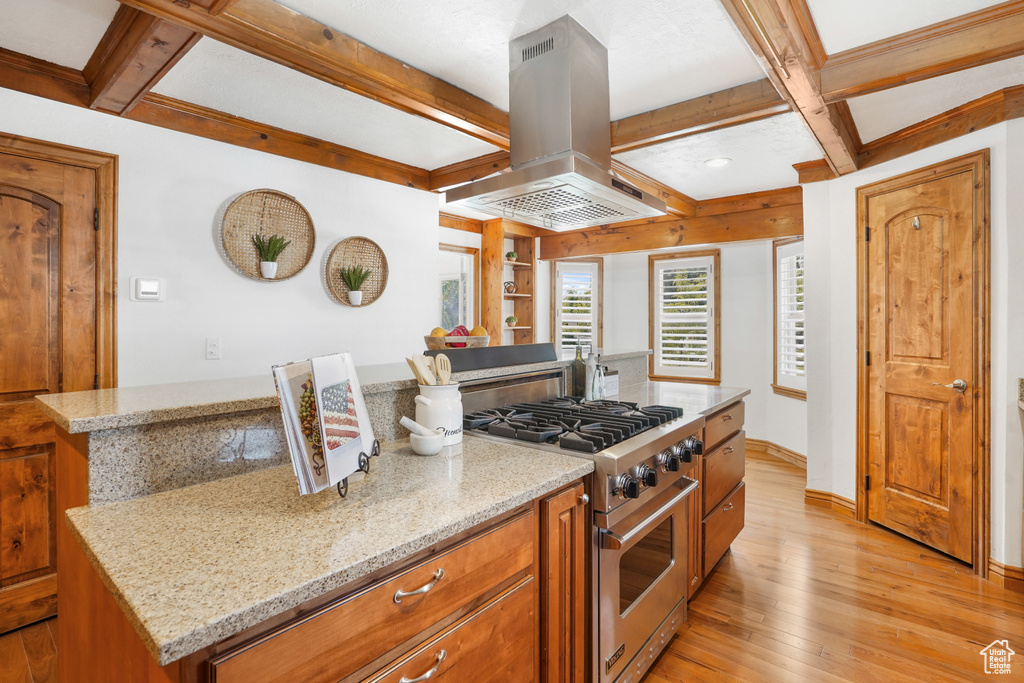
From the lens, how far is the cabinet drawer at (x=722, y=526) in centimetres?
234

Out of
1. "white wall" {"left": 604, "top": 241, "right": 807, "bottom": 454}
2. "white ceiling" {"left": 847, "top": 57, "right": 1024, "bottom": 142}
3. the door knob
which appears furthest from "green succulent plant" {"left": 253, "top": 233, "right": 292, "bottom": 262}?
"white wall" {"left": 604, "top": 241, "right": 807, "bottom": 454}

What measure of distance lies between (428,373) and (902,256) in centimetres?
292

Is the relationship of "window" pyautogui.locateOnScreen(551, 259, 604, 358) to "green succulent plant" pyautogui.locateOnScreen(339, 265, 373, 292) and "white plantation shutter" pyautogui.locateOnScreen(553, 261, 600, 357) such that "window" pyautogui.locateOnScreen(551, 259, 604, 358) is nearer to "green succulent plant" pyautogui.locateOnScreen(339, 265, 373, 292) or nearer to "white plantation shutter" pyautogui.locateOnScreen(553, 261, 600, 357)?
"white plantation shutter" pyautogui.locateOnScreen(553, 261, 600, 357)

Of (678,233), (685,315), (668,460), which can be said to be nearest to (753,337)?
(685,315)

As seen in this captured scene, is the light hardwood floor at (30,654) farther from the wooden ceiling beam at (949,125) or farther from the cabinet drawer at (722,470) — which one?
the wooden ceiling beam at (949,125)

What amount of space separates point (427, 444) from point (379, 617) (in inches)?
23.9

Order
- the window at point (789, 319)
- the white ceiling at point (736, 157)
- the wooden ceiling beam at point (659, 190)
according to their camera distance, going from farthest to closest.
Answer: the window at point (789, 319) → the wooden ceiling beam at point (659, 190) → the white ceiling at point (736, 157)

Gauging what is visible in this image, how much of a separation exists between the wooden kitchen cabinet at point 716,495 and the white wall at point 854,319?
1.07m

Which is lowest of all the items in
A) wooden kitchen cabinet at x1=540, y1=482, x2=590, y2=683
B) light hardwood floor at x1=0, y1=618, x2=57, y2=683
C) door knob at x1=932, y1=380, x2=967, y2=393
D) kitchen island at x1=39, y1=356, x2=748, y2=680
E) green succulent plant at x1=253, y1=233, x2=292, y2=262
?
light hardwood floor at x1=0, y1=618, x2=57, y2=683

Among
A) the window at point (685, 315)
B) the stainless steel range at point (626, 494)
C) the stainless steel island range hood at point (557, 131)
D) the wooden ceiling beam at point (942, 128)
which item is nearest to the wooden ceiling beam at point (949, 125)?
the wooden ceiling beam at point (942, 128)

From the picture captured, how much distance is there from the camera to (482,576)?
1.14 metres

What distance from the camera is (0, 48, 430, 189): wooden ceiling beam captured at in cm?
218

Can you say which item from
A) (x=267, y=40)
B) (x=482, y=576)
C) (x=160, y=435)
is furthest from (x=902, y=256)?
(x=160, y=435)

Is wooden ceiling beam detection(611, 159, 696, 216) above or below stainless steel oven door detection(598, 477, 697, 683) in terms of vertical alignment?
above
